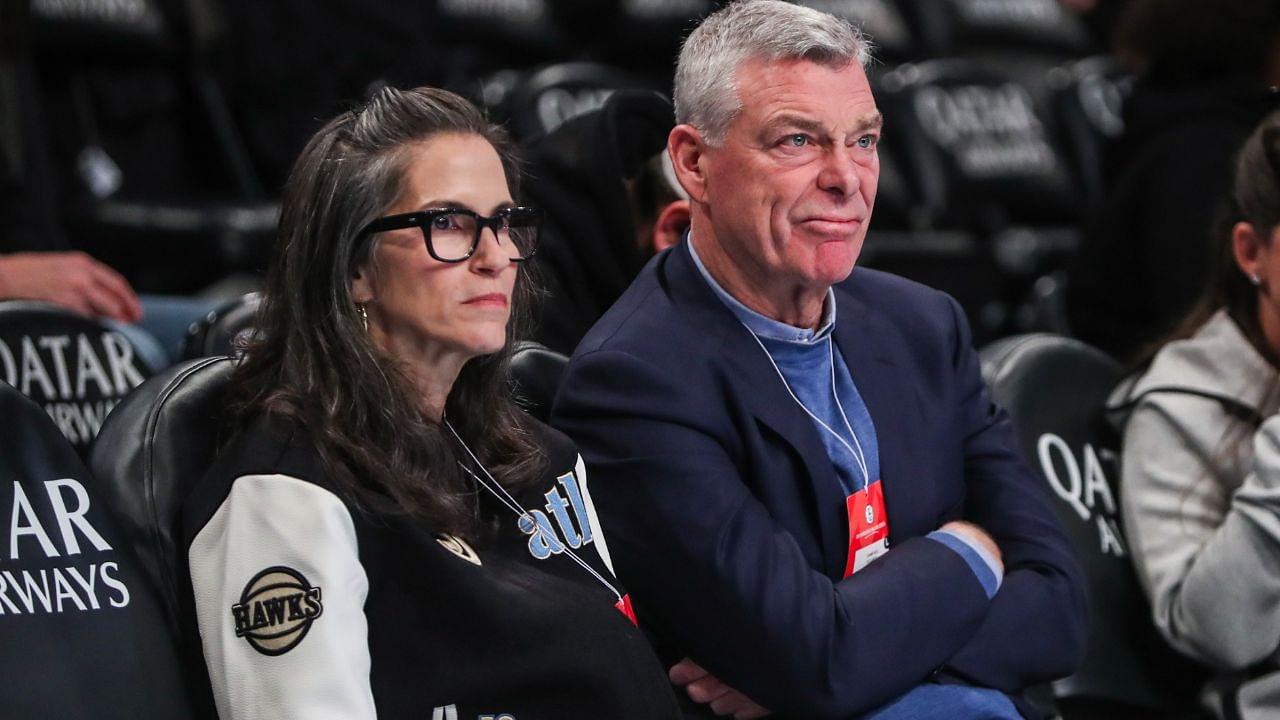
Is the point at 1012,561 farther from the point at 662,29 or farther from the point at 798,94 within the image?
the point at 662,29

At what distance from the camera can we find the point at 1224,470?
2547 millimetres

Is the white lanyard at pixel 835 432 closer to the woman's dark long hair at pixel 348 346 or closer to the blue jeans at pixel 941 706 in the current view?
the blue jeans at pixel 941 706

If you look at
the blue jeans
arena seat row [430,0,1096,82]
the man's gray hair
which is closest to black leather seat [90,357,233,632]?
the man's gray hair

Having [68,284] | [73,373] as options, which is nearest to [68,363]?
[73,373]

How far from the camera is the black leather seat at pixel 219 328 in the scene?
8.11 ft

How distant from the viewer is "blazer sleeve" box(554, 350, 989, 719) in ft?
6.40

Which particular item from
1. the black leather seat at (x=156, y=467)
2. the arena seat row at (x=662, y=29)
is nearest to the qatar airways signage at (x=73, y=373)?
the black leather seat at (x=156, y=467)

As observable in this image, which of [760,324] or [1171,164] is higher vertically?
[760,324]

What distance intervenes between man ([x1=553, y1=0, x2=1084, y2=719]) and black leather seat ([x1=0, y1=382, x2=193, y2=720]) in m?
0.56

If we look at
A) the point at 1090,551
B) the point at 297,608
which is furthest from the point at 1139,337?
the point at 297,608

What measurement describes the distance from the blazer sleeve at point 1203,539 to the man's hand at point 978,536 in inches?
15.8

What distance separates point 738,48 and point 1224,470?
103 cm

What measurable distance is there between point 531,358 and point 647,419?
1.05ft

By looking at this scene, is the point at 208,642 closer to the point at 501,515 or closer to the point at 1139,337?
the point at 501,515
